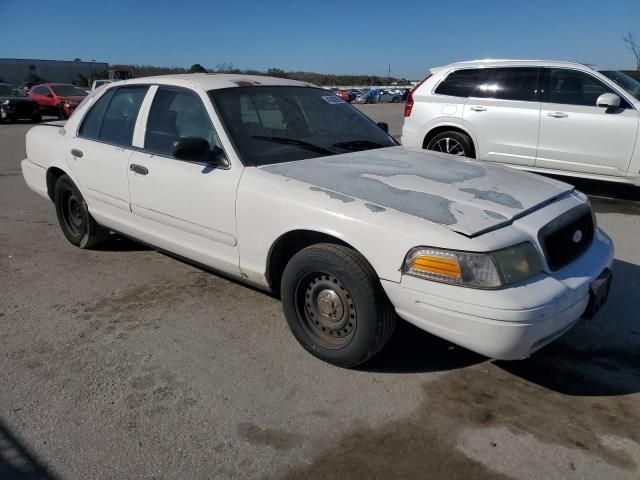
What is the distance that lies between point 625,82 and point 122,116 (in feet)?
20.1

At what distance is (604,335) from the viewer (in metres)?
3.44

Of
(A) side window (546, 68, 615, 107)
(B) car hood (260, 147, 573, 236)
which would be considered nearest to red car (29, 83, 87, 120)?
(A) side window (546, 68, 615, 107)

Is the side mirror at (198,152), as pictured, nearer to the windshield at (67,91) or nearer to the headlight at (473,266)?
the headlight at (473,266)

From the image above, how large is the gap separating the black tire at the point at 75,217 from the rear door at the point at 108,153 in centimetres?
24

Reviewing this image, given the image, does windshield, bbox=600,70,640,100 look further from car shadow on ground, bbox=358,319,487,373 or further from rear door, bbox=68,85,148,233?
rear door, bbox=68,85,148,233

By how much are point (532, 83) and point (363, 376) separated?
575 cm

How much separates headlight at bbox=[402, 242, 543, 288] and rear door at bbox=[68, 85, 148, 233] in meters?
2.55

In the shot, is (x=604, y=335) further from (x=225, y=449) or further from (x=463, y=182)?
(x=225, y=449)

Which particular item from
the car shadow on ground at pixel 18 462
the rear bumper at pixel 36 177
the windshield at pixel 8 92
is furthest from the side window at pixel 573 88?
the windshield at pixel 8 92

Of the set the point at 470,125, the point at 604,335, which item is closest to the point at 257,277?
the point at 604,335

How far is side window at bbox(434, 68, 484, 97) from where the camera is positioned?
7648mm

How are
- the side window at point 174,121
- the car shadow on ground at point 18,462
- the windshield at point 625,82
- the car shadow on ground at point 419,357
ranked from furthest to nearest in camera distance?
the windshield at point 625,82 < the side window at point 174,121 < the car shadow on ground at point 419,357 < the car shadow on ground at point 18,462

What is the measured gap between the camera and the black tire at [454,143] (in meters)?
7.58

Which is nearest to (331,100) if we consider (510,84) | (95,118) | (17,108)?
(95,118)
